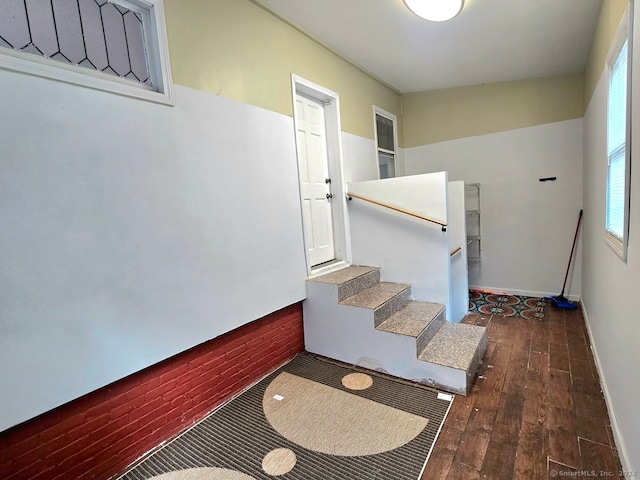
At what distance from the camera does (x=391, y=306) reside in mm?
2816

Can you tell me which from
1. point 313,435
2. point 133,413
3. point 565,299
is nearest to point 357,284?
point 313,435

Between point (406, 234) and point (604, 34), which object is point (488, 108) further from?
point (406, 234)

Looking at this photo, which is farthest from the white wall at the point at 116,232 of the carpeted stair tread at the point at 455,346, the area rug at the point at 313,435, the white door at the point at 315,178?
the carpeted stair tread at the point at 455,346

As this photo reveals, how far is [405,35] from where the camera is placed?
285 centimetres

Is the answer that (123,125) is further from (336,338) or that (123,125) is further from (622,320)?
(622,320)

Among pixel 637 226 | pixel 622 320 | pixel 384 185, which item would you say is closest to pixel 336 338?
pixel 384 185

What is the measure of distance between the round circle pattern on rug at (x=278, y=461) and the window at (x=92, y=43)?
2.13 metres

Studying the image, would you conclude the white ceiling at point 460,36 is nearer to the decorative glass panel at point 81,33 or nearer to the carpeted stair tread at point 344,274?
the decorative glass panel at point 81,33

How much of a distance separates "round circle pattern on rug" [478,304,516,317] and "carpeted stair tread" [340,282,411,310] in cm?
129

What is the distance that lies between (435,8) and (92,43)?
229 centimetres

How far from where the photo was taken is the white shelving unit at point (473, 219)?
4.32 m

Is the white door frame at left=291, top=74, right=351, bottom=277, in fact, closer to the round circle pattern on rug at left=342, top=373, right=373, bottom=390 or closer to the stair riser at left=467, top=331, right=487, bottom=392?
the round circle pattern on rug at left=342, top=373, right=373, bottom=390

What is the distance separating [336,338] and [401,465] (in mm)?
1207

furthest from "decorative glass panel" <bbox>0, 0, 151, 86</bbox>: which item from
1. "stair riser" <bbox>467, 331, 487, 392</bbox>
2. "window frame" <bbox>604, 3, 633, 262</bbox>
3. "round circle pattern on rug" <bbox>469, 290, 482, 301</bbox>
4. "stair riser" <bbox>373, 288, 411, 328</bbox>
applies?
"round circle pattern on rug" <bbox>469, 290, 482, 301</bbox>
